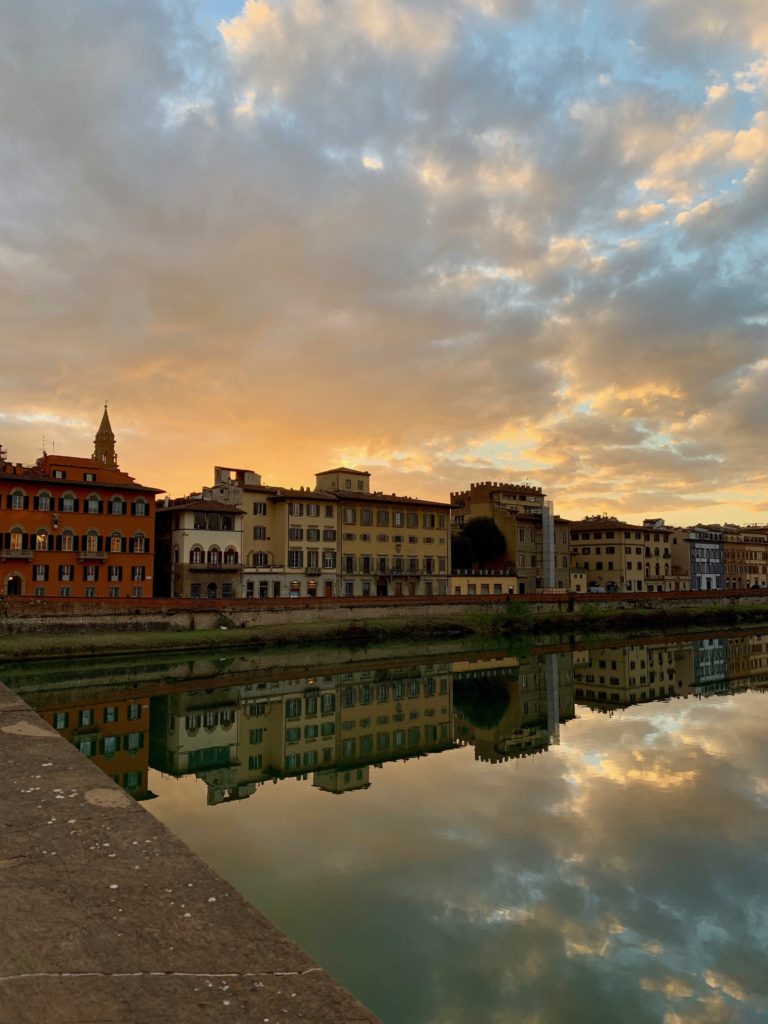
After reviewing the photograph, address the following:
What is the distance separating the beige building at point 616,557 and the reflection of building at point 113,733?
8017cm

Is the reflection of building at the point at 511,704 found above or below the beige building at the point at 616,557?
below

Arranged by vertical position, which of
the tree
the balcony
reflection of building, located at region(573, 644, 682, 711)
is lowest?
reflection of building, located at region(573, 644, 682, 711)

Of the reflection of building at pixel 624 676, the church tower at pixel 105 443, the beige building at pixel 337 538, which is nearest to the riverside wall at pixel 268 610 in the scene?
the beige building at pixel 337 538

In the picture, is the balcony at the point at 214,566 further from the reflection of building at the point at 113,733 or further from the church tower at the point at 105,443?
the church tower at the point at 105,443

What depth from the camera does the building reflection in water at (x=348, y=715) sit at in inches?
857

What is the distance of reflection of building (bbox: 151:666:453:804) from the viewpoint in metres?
21.1

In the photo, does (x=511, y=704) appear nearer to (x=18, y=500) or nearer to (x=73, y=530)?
(x=73, y=530)

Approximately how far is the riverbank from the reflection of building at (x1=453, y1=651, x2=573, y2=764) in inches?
594

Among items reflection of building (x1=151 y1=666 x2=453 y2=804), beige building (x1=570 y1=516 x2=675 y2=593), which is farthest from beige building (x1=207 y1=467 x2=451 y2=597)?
reflection of building (x1=151 y1=666 x2=453 y2=804)

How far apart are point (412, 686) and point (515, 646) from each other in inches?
879

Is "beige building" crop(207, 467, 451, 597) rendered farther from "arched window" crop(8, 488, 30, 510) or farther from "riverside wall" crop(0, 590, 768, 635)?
"arched window" crop(8, 488, 30, 510)

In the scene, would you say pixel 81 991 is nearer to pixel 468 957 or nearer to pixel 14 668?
pixel 468 957

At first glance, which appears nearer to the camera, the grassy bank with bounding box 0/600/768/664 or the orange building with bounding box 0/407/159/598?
the grassy bank with bounding box 0/600/768/664

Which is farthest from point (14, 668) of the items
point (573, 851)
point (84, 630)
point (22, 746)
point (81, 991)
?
point (81, 991)
